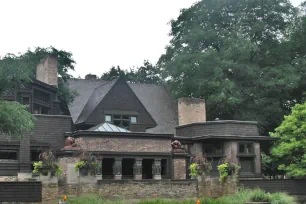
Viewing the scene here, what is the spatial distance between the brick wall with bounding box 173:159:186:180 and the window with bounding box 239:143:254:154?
4692 mm

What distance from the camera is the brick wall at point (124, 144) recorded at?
103 feet

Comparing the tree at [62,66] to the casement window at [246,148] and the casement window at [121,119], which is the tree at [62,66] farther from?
the casement window at [246,148]

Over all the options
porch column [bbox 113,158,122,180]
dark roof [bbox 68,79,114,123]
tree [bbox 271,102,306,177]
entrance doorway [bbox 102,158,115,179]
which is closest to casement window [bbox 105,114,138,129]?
dark roof [bbox 68,79,114,123]

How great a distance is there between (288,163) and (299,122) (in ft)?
10.5

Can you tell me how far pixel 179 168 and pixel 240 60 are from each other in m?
14.5

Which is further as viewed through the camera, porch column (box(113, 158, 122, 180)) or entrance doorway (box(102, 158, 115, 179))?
entrance doorway (box(102, 158, 115, 179))

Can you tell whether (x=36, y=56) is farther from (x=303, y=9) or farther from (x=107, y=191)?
(x=303, y=9)

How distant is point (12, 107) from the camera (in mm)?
22594

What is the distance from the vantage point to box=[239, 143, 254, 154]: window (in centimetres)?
3676

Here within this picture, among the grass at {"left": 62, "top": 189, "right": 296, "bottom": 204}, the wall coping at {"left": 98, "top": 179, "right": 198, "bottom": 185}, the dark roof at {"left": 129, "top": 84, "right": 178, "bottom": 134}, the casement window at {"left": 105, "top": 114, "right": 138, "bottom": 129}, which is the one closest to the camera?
the grass at {"left": 62, "top": 189, "right": 296, "bottom": 204}

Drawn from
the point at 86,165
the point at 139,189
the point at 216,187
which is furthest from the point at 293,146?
the point at 86,165

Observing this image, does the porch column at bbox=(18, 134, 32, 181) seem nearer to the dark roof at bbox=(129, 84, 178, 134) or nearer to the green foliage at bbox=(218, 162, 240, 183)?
the green foliage at bbox=(218, 162, 240, 183)

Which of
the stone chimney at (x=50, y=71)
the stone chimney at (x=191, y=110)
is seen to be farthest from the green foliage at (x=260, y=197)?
the stone chimney at (x=50, y=71)

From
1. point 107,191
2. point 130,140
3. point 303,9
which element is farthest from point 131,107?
point 303,9
